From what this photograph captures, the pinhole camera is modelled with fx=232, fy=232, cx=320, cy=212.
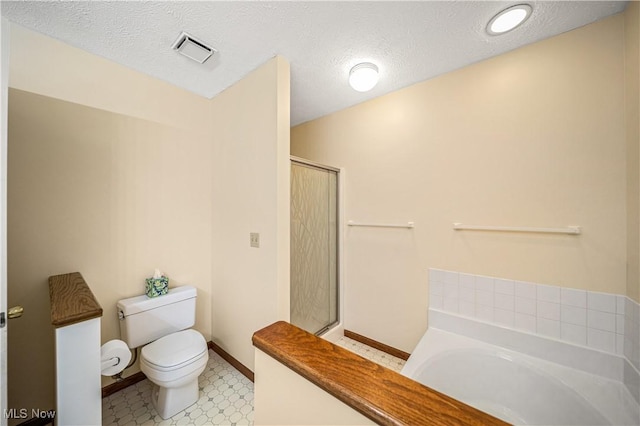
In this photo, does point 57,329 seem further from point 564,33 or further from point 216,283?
point 564,33

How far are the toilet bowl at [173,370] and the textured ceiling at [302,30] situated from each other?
6.43 feet

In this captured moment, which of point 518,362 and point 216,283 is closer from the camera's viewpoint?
point 518,362

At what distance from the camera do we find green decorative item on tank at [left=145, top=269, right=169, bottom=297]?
5.60ft

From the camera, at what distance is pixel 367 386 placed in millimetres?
→ 564

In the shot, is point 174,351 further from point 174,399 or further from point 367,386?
point 367,386

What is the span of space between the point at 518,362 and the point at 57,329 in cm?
232

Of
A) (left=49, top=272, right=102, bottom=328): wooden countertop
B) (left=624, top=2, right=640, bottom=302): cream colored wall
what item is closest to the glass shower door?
(left=49, top=272, right=102, bottom=328): wooden countertop

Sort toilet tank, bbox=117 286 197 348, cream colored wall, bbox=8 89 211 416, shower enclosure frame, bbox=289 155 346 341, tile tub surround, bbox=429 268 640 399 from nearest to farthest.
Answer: tile tub surround, bbox=429 268 640 399 → cream colored wall, bbox=8 89 211 416 → toilet tank, bbox=117 286 197 348 → shower enclosure frame, bbox=289 155 346 341

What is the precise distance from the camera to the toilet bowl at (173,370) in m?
1.37

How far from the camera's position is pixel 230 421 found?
1424 mm

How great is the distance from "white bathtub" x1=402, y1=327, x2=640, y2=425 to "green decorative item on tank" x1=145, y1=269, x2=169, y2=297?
A: 5.78 feet

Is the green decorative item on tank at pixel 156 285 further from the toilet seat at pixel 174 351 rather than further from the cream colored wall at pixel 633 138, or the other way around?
the cream colored wall at pixel 633 138

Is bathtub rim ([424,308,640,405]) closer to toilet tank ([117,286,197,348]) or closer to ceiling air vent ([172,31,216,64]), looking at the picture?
toilet tank ([117,286,197,348])

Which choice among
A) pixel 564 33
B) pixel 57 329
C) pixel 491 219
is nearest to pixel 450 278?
pixel 491 219
